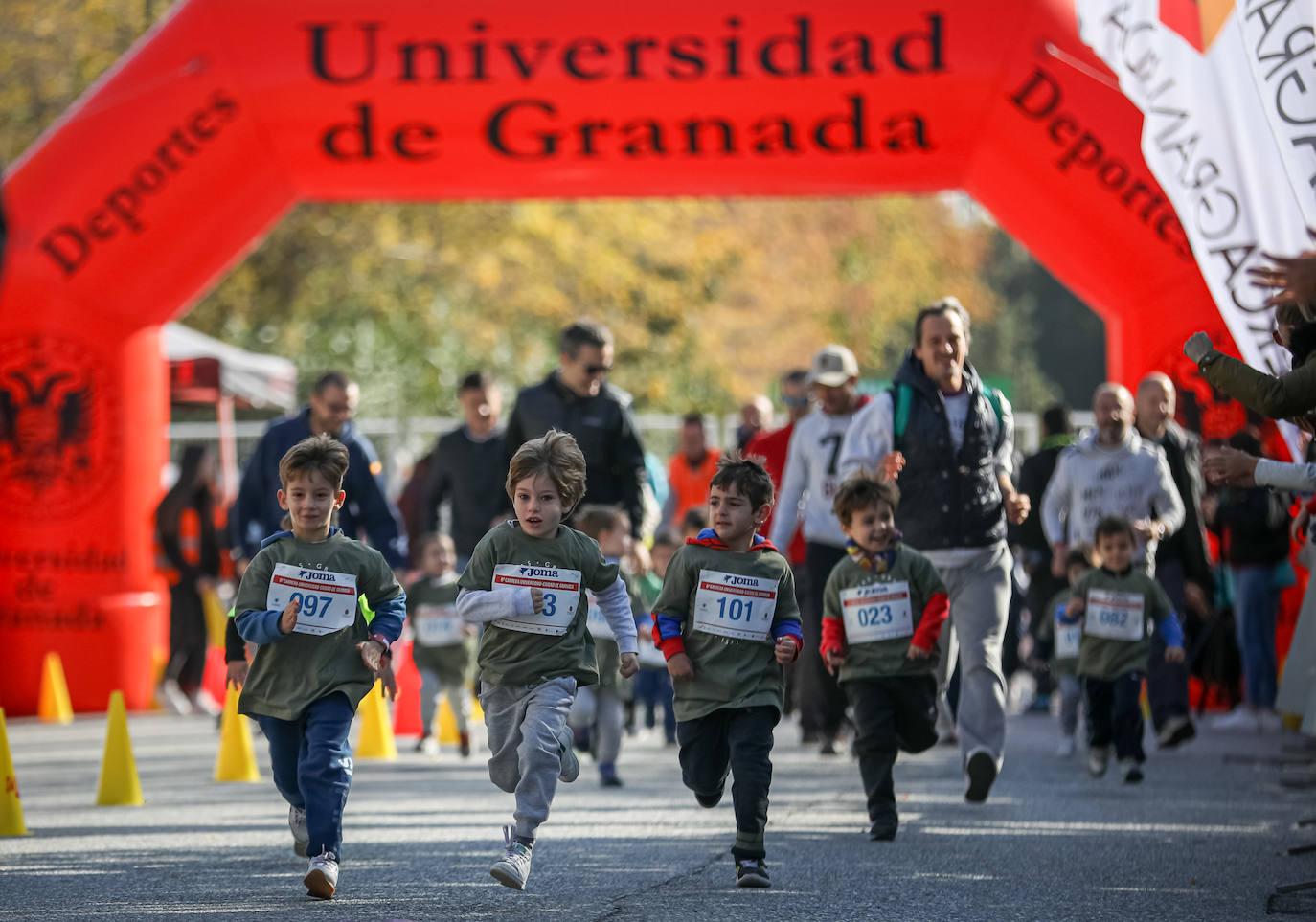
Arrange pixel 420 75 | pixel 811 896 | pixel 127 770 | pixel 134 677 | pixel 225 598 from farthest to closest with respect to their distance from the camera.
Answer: pixel 225 598 < pixel 134 677 < pixel 420 75 < pixel 127 770 < pixel 811 896

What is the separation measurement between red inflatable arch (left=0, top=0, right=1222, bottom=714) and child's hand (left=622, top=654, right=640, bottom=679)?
6.67m

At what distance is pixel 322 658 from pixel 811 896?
5.29ft

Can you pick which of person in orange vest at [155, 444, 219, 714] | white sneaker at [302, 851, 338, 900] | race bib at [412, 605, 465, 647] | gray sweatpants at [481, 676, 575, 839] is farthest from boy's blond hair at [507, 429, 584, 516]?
person in orange vest at [155, 444, 219, 714]

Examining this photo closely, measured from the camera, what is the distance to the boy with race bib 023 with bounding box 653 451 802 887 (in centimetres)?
641

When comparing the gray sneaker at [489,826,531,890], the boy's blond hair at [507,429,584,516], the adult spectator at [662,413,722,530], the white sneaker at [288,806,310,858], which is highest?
the adult spectator at [662,413,722,530]

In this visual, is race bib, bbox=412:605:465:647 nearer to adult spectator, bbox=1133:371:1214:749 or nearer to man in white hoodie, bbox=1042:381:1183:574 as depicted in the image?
man in white hoodie, bbox=1042:381:1183:574

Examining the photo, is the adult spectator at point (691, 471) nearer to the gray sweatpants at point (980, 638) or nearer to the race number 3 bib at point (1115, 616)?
the race number 3 bib at point (1115, 616)

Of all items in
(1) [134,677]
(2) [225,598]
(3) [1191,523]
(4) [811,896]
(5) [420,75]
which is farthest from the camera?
(2) [225,598]

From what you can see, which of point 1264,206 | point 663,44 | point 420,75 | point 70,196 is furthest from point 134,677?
point 1264,206

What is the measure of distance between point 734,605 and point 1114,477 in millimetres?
4306

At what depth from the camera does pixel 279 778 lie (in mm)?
6422

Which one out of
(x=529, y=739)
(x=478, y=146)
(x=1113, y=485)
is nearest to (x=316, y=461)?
(x=529, y=739)

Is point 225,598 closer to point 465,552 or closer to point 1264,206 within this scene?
point 465,552

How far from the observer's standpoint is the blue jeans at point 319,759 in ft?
19.9
